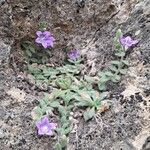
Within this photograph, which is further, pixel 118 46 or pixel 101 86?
pixel 118 46

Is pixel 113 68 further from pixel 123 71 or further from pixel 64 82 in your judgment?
pixel 64 82

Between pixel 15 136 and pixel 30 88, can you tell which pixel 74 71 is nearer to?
pixel 30 88

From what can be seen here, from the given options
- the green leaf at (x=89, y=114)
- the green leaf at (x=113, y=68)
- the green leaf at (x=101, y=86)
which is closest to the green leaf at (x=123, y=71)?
the green leaf at (x=113, y=68)

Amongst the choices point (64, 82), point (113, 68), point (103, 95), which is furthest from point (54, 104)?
point (113, 68)

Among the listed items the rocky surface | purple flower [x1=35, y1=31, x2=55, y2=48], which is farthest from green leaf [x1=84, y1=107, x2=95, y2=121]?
purple flower [x1=35, y1=31, x2=55, y2=48]

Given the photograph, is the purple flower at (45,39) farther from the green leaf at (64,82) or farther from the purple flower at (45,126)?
the purple flower at (45,126)

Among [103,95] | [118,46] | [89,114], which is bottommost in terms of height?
[89,114]
